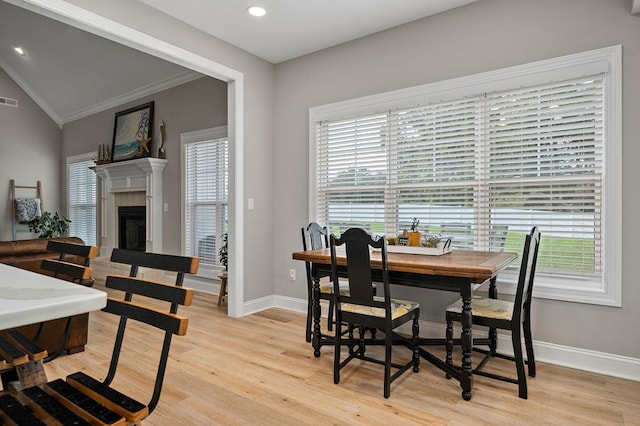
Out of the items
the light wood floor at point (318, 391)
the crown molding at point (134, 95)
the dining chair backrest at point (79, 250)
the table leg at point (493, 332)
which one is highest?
the crown molding at point (134, 95)

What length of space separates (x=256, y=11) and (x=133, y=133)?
348 cm

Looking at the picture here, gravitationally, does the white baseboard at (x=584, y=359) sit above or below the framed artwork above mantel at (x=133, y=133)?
below

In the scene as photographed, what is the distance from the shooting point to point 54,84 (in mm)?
6719

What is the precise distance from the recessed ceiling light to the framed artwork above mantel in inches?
116

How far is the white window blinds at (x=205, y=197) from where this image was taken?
4.96 m

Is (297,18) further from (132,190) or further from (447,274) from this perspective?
(132,190)

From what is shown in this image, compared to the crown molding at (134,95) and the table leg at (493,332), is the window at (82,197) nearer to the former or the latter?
the crown molding at (134,95)

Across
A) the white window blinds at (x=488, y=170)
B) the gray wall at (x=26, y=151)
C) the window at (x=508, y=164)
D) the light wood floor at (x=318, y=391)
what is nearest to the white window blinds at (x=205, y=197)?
the white window blinds at (x=488, y=170)

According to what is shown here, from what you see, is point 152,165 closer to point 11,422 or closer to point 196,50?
point 196,50

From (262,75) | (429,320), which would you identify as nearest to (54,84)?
(262,75)

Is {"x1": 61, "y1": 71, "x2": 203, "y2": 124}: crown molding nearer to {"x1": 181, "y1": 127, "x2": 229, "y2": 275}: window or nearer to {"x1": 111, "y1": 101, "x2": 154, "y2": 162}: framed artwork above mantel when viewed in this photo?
{"x1": 111, "y1": 101, "x2": 154, "y2": 162}: framed artwork above mantel

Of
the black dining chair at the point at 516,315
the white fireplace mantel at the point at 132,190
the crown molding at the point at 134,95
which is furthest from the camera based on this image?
the white fireplace mantel at the point at 132,190

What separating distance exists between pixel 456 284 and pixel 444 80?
1821mm

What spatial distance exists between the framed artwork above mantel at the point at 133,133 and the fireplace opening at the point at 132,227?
0.79 m
